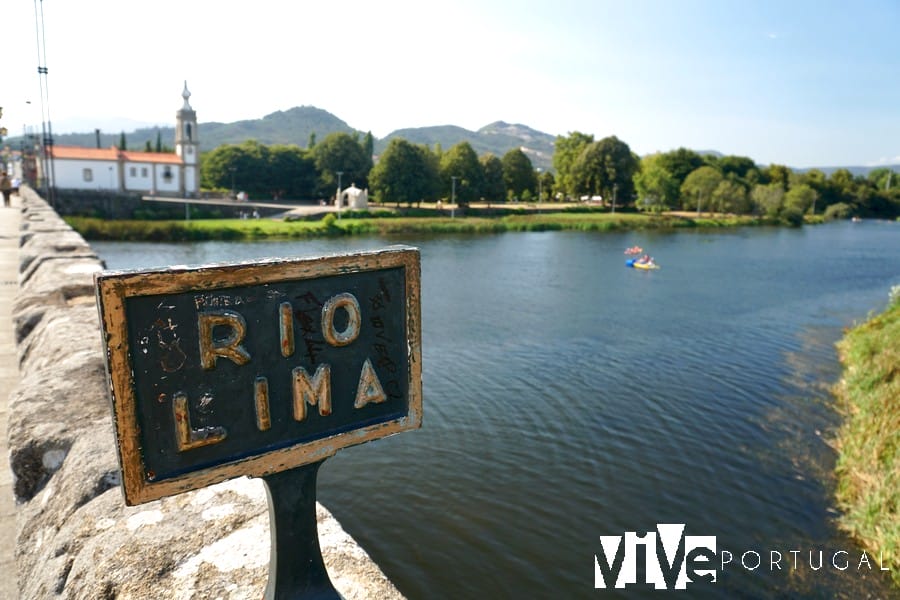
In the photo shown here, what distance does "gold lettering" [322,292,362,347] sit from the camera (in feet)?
7.42

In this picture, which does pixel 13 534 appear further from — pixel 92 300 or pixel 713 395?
pixel 713 395

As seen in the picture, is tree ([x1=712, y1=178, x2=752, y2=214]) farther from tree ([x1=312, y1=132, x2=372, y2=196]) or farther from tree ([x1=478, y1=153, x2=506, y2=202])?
tree ([x1=312, y1=132, x2=372, y2=196])

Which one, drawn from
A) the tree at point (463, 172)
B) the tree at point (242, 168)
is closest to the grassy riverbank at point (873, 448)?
the tree at point (463, 172)

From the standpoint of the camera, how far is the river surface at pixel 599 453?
9211 mm

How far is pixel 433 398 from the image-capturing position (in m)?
15.2

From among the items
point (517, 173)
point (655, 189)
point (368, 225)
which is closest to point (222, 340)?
point (368, 225)

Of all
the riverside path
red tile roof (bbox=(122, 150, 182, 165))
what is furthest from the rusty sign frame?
red tile roof (bbox=(122, 150, 182, 165))

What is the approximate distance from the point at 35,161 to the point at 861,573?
7285 cm

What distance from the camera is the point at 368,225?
57.1 m

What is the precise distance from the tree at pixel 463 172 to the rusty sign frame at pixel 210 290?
257 ft

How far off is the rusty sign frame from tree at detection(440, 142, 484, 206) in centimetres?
7834

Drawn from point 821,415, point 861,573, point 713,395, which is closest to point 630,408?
point 713,395

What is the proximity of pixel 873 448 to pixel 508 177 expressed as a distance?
8537cm

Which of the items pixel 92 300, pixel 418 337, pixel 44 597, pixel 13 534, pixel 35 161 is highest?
pixel 35 161
